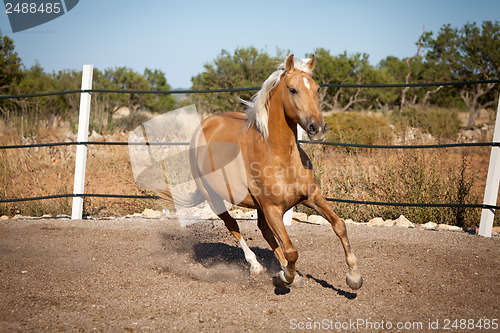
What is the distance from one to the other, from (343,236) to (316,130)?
39.7 inches

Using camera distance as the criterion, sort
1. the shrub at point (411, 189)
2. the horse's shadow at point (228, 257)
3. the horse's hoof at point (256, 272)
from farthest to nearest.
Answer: the shrub at point (411, 189), the horse's shadow at point (228, 257), the horse's hoof at point (256, 272)

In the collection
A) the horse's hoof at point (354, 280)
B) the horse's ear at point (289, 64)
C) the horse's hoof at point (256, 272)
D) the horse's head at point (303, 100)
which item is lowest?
the horse's hoof at point (256, 272)

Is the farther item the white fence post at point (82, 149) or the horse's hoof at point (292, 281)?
the white fence post at point (82, 149)

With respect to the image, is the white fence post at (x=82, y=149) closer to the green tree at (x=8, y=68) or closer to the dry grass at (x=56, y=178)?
the dry grass at (x=56, y=178)

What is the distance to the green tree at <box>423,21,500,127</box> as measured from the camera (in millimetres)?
24000

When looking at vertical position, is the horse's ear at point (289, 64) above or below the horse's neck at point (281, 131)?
above

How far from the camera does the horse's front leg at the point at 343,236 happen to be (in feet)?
11.8

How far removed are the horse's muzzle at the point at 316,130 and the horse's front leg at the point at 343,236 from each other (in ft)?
2.21

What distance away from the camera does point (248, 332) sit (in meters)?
2.97

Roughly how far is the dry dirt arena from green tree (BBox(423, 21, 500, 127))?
20726 mm

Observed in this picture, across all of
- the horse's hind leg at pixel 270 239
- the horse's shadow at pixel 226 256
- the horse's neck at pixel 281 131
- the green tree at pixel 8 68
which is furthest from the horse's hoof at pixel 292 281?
the green tree at pixel 8 68

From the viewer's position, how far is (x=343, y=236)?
3.67 meters

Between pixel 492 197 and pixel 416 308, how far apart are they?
276cm

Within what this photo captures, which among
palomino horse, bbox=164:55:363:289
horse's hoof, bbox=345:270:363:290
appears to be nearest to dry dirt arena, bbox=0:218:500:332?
horse's hoof, bbox=345:270:363:290
